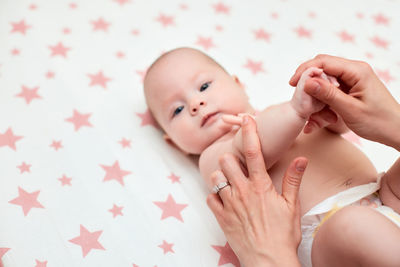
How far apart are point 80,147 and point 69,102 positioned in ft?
0.70

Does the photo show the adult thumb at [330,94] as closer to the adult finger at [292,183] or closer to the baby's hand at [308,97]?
the baby's hand at [308,97]

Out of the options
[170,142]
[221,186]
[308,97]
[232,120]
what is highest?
[308,97]

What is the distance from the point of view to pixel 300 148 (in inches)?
46.6

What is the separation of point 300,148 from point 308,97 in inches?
10.6

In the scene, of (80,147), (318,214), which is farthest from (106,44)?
(318,214)

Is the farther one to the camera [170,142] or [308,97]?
[170,142]

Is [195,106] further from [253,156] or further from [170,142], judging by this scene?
[253,156]

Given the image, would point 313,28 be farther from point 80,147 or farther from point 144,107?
point 80,147

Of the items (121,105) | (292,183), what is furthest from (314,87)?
(121,105)

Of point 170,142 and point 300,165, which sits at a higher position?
point 300,165

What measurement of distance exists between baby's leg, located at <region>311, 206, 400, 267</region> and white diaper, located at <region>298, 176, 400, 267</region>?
0.38 ft

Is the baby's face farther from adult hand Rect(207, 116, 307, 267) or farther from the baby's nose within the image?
adult hand Rect(207, 116, 307, 267)

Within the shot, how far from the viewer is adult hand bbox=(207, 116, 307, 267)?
37.0 inches

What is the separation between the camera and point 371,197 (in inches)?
42.0
